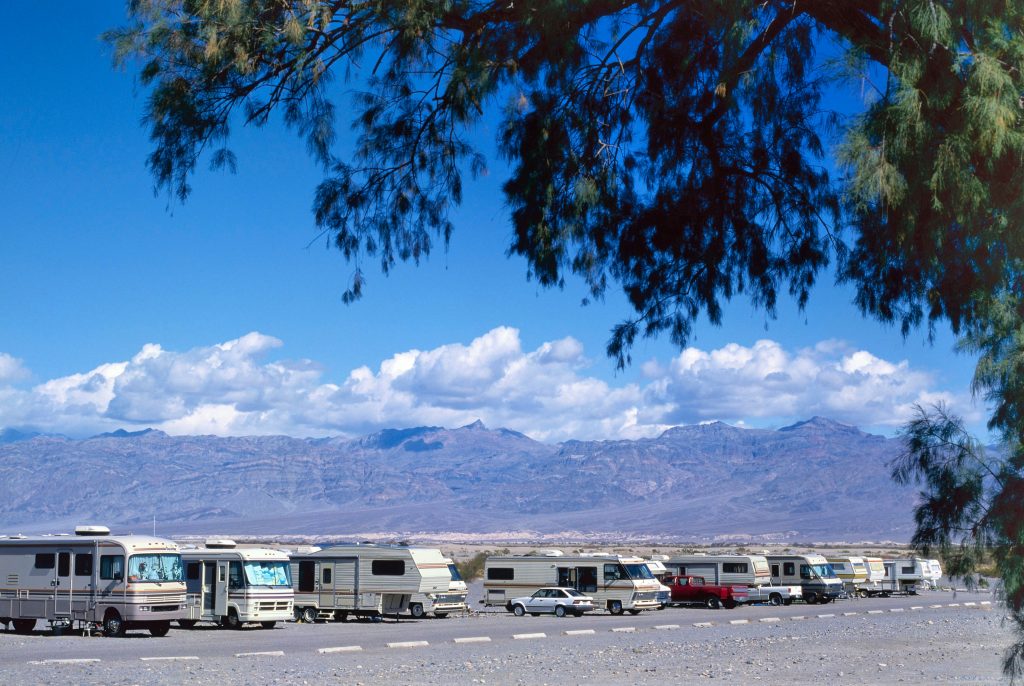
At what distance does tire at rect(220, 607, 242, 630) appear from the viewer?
31.8 meters

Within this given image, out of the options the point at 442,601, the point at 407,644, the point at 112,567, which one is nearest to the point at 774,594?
the point at 442,601

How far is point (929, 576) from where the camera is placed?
60.3 m

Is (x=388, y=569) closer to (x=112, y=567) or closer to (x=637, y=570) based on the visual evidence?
(x=637, y=570)

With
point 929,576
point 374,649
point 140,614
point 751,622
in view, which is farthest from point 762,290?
point 929,576

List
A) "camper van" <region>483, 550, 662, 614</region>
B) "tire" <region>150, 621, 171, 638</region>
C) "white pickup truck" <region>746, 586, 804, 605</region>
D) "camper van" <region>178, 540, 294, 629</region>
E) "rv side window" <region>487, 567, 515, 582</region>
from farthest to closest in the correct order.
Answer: "white pickup truck" <region>746, 586, 804, 605</region> < "rv side window" <region>487, 567, 515, 582</region> < "camper van" <region>483, 550, 662, 614</region> < "camper van" <region>178, 540, 294, 629</region> < "tire" <region>150, 621, 171, 638</region>

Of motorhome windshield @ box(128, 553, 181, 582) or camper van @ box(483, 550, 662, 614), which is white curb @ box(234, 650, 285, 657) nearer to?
motorhome windshield @ box(128, 553, 181, 582)

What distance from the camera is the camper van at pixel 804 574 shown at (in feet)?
160

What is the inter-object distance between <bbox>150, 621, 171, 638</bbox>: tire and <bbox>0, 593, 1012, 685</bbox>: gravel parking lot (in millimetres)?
475

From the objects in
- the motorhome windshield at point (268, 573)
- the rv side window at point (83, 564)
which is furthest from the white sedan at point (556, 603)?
the rv side window at point (83, 564)

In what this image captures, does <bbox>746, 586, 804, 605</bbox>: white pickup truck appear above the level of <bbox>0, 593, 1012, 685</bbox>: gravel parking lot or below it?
below

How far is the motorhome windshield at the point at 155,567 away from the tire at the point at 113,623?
1050mm

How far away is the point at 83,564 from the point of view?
28.0 meters

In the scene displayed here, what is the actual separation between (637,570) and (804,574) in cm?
1092

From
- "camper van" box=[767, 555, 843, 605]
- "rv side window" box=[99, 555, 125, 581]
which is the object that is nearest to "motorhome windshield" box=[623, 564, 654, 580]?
"camper van" box=[767, 555, 843, 605]
